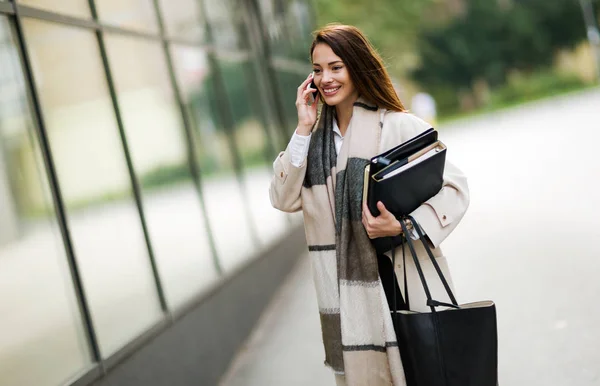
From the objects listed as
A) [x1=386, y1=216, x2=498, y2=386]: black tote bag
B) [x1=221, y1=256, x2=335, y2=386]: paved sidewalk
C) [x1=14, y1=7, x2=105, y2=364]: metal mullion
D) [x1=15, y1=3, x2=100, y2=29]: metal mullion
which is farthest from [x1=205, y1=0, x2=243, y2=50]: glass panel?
[x1=386, y1=216, x2=498, y2=386]: black tote bag

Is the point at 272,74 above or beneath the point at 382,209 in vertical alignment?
above

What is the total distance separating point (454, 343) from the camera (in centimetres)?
246

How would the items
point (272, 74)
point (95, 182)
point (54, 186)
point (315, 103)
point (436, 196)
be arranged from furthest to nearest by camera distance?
point (272, 74) → point (95, 182) → point (54, 186) → point (315, 103) → point (436, 196)

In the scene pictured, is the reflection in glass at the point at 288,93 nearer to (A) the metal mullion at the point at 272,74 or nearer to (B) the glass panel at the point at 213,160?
(A) the metal mullion at the point at 272,74

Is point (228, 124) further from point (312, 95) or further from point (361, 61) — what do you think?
point (361, 61)

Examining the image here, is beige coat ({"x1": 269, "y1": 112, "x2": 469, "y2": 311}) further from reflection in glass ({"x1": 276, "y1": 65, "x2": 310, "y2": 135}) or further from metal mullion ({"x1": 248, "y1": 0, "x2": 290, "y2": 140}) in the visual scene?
reflection in glass ({"x1": 276, "y1": 65, "x2": 310, "y2": 135})

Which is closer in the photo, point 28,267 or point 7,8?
point 28,267

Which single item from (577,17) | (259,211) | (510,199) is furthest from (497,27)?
(259,211)

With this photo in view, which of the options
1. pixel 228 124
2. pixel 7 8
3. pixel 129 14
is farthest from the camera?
pixel 228 124

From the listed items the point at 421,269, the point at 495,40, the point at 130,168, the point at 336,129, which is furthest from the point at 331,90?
the point at 495,40

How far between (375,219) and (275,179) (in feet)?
1.40

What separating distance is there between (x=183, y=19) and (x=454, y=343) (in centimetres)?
536

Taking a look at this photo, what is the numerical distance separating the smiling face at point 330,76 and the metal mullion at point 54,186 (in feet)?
6.32

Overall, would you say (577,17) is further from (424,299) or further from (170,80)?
(424,299)
